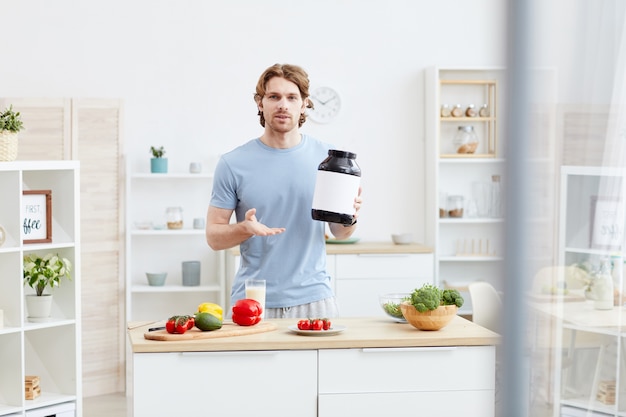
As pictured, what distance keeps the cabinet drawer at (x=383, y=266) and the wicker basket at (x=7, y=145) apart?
2.21 metres

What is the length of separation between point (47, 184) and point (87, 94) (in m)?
1.60

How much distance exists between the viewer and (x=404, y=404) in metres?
2.81

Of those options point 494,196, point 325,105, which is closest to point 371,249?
point 494,196

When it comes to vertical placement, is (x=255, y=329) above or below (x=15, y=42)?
below

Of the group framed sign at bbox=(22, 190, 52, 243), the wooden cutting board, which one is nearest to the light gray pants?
the wooden cutting board

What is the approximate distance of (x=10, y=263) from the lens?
Result: 3943 millimetres

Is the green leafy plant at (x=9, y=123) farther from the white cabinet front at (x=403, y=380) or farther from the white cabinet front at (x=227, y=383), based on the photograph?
the white cabinet front at (x=403, y=380)

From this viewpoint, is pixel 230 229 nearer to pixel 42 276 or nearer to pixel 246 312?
pixel 246 312

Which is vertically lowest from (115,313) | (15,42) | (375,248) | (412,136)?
(115,313)

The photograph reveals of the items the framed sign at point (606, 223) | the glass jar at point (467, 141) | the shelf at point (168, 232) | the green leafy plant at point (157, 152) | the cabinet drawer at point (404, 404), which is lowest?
the cabinet drawer at point (404, 404)

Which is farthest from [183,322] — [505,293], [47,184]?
[505,293]

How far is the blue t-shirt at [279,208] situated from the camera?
10.0 feet

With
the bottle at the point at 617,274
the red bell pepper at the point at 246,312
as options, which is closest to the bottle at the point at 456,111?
the red bell pepper at the point at 246,312

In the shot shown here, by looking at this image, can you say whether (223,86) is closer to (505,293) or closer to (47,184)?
(47,184)
